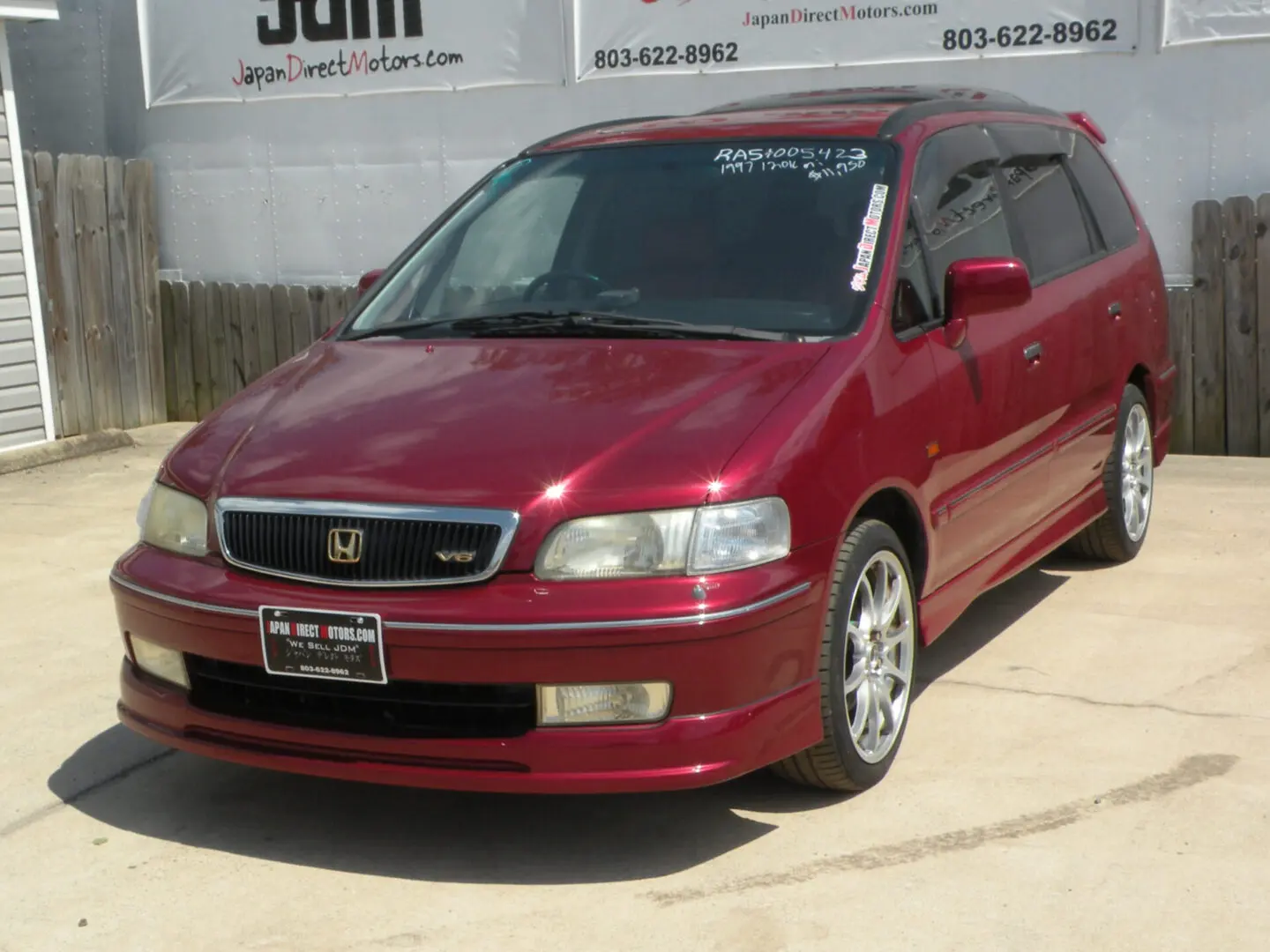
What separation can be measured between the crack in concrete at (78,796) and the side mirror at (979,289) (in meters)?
2.73

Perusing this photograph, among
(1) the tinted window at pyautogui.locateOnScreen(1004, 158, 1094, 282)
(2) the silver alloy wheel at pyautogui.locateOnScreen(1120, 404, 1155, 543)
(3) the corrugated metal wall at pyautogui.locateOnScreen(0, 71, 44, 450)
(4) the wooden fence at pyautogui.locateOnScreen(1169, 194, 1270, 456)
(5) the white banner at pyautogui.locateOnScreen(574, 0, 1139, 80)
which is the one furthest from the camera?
(3) the corrugated metal wall at pyautogui.locateOnScreen(0, 71, 44, 450)

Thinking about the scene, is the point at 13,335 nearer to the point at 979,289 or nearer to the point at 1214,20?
the point at 1214,20

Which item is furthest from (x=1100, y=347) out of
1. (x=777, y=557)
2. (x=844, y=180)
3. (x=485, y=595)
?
(x=485, y=595)

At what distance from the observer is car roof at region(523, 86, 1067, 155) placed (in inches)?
218

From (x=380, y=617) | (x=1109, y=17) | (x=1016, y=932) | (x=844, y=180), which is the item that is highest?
(x=1109, y=17)

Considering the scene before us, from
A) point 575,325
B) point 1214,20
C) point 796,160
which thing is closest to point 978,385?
point 796,160

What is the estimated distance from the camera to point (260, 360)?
11945mm

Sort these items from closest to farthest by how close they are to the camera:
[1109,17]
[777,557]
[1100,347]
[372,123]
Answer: [777,557] < [1100,347] < [1109,17] < [372,123]

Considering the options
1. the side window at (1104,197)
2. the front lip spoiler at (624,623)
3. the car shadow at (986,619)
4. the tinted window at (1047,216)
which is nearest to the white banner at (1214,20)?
the side window at (1104,197)

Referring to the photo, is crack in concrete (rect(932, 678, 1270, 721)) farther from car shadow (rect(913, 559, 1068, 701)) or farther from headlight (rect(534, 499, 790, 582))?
headlight (rect(534, 499, 790, 582))

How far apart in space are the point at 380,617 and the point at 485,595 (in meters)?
0.26

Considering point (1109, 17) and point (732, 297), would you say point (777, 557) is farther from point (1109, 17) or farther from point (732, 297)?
point (1109, 17)

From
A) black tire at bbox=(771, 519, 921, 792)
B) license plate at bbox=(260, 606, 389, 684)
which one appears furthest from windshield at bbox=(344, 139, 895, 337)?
license plate at bbox=(260, 606, 389, 684)

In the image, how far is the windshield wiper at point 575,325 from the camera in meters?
4.89
